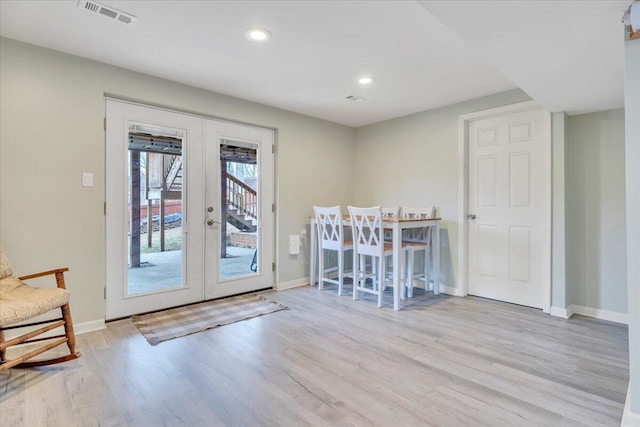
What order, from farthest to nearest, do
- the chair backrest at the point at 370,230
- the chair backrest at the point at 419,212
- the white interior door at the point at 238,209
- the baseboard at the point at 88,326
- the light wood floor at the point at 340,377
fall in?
the chair backrest at the point at 419,212
the white interior door at the point at 238,209
the chair backrest at the point at 370,230
the baseboard at the point at 88,326
the light wood floor at the point at 340,377

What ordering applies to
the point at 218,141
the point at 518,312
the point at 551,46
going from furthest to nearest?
1. the point at 218,141
2. the point at 518,312
3. the point at 551,46

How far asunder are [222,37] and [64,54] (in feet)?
4.50

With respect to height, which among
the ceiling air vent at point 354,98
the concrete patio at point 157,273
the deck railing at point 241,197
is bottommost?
the concrete patio at point 157,273

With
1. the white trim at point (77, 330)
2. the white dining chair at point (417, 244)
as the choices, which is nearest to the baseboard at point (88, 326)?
the white trim at point (77, 330)

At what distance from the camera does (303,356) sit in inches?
91.6

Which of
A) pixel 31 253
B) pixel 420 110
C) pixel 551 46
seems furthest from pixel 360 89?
pixel 31 253

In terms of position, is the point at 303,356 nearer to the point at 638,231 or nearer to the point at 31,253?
the point at 638,231

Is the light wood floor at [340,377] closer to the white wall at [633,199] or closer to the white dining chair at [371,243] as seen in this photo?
the white wall at [633,199]

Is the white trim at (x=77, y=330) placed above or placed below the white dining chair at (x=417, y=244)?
below

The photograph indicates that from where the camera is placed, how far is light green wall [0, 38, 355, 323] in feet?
8.01

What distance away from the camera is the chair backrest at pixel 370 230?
136 inches

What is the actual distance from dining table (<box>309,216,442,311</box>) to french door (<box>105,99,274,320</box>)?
1.91 feet

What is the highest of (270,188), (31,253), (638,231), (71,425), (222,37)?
(222,37)

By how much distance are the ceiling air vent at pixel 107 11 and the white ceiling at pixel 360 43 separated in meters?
0.05
